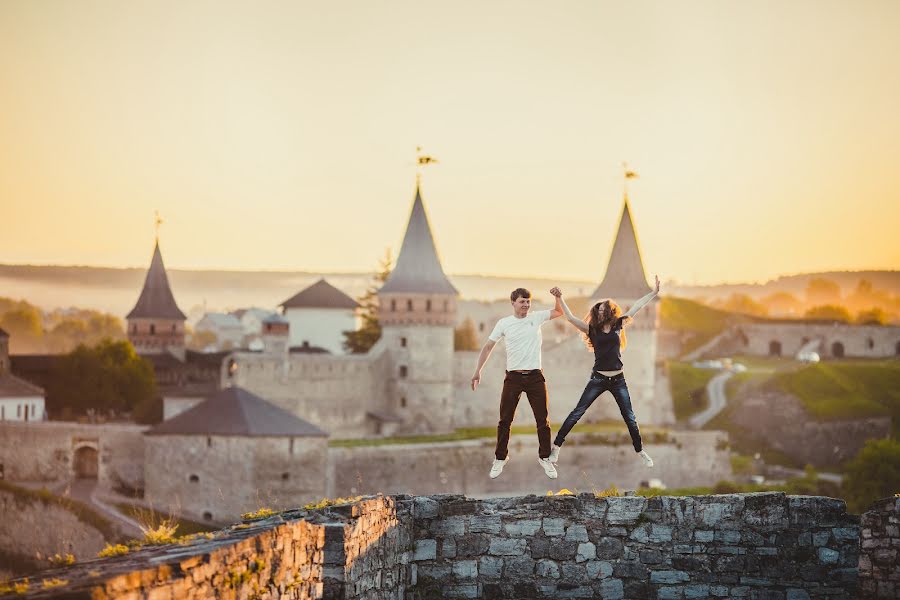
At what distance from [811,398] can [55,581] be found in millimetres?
54025

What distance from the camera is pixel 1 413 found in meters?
50.4

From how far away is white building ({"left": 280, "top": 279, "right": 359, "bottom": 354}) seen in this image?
73062 millimetres

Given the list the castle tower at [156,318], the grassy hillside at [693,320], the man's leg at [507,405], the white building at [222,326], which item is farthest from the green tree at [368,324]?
the man's leg at [507,405]

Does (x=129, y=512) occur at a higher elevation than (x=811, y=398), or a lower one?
lower

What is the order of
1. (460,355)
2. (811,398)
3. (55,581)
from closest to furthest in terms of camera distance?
(55,581), (460,355), (811,398)

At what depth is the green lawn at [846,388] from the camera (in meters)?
55.0

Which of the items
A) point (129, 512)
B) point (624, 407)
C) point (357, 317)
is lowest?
point (129, 512)

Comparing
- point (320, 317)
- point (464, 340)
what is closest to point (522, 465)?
point (464, 340)

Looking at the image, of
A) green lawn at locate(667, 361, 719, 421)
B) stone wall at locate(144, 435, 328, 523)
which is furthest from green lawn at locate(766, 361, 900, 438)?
stone wall at locate(144, 435, 328, 523)

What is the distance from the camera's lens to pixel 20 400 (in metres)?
52.0

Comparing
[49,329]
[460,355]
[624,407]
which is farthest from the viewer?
[49,329]

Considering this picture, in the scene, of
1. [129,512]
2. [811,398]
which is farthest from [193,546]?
[811,398]

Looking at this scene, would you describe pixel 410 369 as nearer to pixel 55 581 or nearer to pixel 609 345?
pixel 609 345

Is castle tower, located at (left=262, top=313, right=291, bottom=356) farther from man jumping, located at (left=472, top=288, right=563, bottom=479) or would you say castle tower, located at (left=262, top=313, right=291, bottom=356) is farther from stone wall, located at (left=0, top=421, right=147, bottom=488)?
man jumping, located at (left=472, top=288, right=563, bottom=479)
